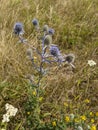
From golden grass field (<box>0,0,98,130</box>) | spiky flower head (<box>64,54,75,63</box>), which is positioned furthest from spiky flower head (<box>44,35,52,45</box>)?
golden grass field (<box>0,0,98,130</box>)

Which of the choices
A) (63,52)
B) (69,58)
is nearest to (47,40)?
(69,58)

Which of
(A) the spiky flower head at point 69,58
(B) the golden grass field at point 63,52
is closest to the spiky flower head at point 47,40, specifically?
(A) the spiky flower head at point 69,58

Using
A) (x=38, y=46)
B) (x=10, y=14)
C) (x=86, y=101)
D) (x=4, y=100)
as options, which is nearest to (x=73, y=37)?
(x=38, y=46)

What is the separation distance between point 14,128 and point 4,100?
23cm

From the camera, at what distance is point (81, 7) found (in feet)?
10.8

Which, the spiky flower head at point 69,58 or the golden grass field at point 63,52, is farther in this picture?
the golden grass field at point 63,52

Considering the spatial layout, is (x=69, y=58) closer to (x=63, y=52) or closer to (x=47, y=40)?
(x=47, y=40)

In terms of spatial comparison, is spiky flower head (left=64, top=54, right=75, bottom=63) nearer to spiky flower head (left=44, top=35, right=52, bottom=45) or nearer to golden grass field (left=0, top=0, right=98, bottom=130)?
spiky flower head (left=44, top=35, right=52, bottom=45)

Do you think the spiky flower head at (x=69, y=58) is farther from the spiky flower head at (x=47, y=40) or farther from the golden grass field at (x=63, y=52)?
the golden grass field at (x=63, y=52)

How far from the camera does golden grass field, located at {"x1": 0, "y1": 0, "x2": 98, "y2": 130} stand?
2.16 m

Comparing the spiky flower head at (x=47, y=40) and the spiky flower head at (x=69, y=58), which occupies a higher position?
the spiky flower head at (x=47, y=40)

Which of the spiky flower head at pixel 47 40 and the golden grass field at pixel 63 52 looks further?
the golden grass field at pixel 63 52

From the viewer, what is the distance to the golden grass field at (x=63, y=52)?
2.16 m

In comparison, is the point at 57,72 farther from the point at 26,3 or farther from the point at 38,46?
the point at 26,3
